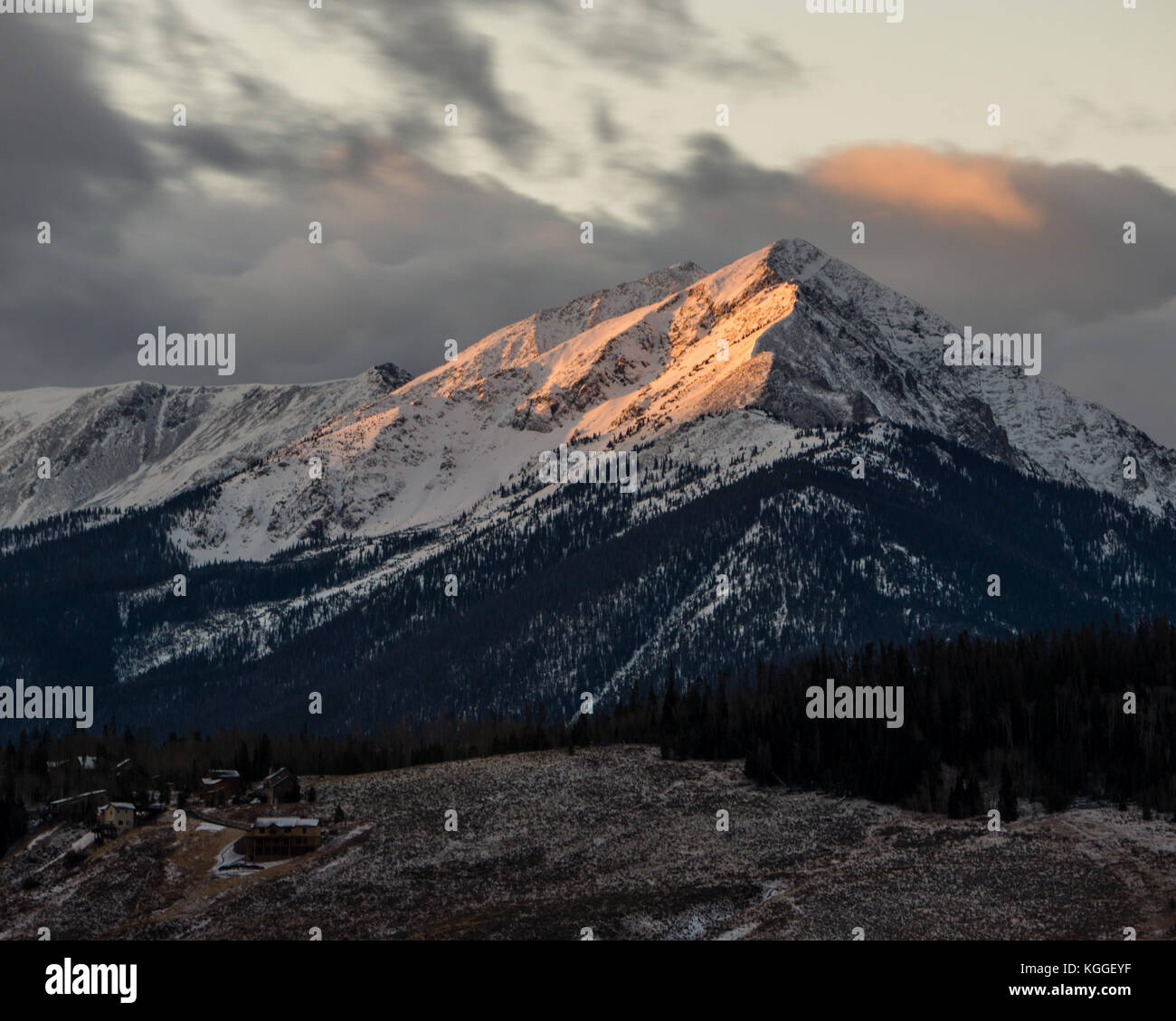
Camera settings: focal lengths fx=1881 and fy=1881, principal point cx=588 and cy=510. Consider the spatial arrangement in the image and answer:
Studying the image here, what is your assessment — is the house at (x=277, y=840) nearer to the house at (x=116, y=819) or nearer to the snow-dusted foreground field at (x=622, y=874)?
the snow-dusted foreground field at (x=622, y=874)

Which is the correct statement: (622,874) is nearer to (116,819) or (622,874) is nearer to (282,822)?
(282,822)

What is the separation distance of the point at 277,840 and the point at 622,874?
36938mm

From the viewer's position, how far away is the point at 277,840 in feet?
591

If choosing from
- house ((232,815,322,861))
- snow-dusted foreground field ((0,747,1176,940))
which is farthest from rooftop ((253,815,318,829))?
snow-dusted foreground field ((0,747,1176,940))

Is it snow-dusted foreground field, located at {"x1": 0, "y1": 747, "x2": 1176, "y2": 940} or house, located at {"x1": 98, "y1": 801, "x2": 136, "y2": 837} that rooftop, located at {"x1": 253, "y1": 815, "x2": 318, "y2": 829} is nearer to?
snow-dusted foreground field, located at {"x1": 0, "y1": 747, "x2": 1176, "y2": 940}

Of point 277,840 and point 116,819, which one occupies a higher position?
point 116,819

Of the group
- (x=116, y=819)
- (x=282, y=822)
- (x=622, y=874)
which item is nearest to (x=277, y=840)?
(x=282, y=822)

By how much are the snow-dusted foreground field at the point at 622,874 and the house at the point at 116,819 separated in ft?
10.1

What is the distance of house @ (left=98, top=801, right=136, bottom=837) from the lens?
634ft

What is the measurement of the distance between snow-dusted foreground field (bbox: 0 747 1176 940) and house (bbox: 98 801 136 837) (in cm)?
308
